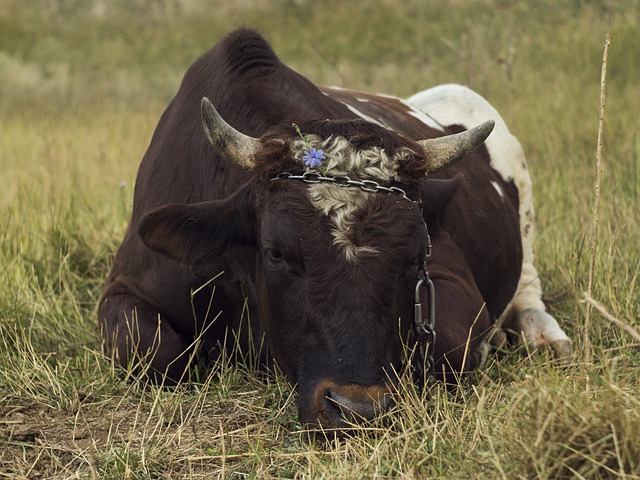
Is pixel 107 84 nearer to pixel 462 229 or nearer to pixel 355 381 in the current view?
pixel 462 229

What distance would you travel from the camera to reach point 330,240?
3.30 meters

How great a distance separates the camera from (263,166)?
360 centimetres

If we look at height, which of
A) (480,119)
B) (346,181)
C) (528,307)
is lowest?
(528,307)

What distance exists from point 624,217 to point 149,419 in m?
3.14

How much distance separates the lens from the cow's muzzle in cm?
312

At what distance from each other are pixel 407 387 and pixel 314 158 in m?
0.83

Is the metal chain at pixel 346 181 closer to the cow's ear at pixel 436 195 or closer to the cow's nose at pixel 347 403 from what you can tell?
the cow's ear at pixel 436 195

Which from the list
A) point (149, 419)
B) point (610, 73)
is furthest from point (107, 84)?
point (149, 419)

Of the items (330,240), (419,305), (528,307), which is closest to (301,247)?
(330,240)

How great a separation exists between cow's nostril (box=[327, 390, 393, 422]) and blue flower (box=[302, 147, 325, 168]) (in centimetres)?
78

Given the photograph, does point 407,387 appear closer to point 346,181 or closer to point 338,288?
point 338,288

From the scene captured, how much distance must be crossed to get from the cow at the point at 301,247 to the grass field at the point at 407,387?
0.16m

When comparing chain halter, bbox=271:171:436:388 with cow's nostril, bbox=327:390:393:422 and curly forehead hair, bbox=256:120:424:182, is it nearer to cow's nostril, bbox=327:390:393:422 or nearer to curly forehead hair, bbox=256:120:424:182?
curly forehead hair, bbox=256:120:424:182

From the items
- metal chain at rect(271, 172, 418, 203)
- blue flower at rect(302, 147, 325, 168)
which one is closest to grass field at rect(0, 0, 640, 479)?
metal chain at rect(271, 172, 418, 203)
